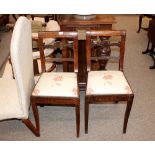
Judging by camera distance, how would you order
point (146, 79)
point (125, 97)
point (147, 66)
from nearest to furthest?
point (125, 97) < point (146, 79) < point (147, 66)

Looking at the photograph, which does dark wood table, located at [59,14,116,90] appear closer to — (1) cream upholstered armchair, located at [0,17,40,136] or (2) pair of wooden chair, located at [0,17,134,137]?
(2) pair of wooden chair, located at [0,17,134,137]

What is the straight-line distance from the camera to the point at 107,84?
180 centimetres

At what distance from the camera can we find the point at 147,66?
3.10m

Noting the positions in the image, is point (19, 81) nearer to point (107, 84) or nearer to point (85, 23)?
point (107, 84)

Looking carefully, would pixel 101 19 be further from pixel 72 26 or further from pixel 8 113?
pixel 8 113

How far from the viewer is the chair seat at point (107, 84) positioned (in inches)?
69.1

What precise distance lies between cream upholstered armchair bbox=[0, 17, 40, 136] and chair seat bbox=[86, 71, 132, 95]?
50cm

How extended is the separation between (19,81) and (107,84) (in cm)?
71

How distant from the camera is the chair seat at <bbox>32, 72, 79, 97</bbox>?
1.74 meters

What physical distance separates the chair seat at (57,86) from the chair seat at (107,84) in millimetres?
130
